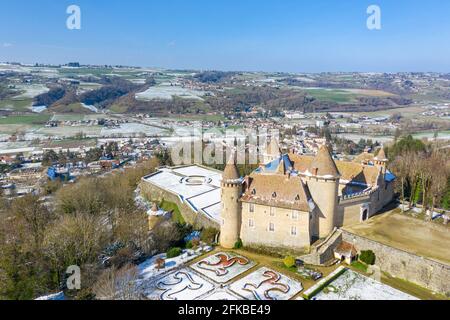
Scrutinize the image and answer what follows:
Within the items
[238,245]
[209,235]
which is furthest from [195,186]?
[238,245]

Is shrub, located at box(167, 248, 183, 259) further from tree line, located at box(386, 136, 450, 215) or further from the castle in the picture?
tree line, located at box(386, 136, 450, 215)

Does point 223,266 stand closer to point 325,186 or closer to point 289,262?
point 289,262

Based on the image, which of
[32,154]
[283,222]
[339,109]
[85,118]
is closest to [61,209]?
[283,222]

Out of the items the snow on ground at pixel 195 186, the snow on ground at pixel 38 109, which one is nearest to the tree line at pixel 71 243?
the snow on ground at pixel 195 186

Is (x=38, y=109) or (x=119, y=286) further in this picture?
(x=38, y=109)

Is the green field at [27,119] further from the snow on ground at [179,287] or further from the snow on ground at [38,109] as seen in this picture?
the snow on ground at [179,287]

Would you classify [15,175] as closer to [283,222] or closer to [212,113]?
[283,222]

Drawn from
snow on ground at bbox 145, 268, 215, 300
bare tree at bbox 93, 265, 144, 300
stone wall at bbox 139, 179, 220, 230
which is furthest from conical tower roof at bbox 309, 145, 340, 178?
bare tree at bbox 93, 265, 144, 300
